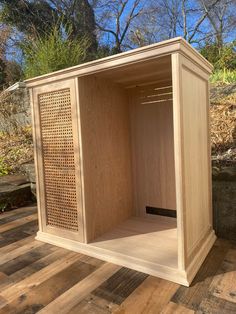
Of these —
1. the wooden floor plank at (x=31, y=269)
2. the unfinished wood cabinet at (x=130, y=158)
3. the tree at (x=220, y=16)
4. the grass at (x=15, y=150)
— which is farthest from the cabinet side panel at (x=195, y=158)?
the tree at (x=220, y=16)

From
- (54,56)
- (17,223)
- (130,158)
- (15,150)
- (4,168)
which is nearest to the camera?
(130,158)

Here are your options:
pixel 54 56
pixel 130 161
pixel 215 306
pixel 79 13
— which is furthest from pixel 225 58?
pixel 79 13

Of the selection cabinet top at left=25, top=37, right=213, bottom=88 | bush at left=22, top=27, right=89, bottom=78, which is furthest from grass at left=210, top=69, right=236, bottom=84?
bush at left=22, top=27, right=89, bottom=78

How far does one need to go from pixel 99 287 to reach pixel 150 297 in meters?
0.33

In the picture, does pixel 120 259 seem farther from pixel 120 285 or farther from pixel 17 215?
pixel 17 215

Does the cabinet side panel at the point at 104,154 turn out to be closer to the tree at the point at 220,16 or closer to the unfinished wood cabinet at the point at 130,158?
the unfinished wood cabinet at the point at 130,158

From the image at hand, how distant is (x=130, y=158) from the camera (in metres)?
2.67

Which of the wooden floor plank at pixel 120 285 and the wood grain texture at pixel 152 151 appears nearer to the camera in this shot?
the wooden floor plank at pixel 120 285

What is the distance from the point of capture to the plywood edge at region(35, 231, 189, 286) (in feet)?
5.22

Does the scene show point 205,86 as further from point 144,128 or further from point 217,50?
point 217,50

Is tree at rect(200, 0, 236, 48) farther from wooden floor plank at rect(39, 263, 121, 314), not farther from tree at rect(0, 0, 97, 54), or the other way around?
wooden floor plank at rect(39, 263, 121, 314)

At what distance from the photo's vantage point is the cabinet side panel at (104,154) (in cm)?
205

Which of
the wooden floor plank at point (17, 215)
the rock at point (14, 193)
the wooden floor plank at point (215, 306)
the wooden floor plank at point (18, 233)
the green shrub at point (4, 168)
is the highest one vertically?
the green shrub at point (4, 168)

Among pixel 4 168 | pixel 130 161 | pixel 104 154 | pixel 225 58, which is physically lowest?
pixel 4 168
